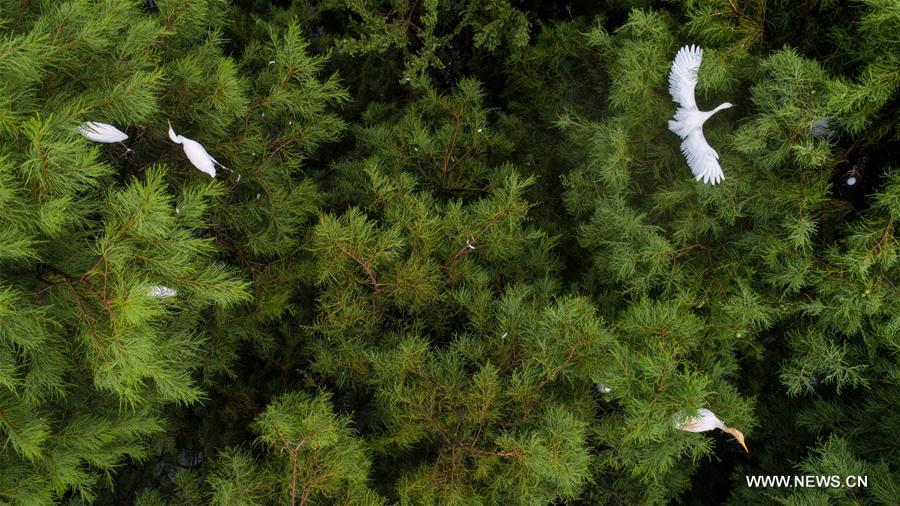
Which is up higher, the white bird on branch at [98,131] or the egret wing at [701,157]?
the white bird on branch at [98,131]

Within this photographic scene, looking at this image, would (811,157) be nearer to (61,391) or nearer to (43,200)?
(43,200)

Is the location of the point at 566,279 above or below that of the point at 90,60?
below

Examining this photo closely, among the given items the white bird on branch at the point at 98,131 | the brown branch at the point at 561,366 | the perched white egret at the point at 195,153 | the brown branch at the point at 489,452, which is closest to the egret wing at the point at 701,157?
the brown branch at the point at 561,366

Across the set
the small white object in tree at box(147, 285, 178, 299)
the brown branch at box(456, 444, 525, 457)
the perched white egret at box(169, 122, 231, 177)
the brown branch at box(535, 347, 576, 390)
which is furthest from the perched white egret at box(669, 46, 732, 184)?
the small white object in tree at box(147, 285, 178, 299)

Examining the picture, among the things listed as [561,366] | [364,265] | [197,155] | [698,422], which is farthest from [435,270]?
[698,422]

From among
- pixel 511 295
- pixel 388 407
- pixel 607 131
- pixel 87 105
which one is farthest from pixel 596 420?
pixel 87 105

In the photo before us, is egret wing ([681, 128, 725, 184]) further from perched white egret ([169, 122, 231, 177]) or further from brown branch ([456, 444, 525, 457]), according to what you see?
perched white egret ([169, 122, 231, 177])

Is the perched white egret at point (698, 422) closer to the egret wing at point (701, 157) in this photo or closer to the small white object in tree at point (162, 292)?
the egret wing at point (701, 157)
